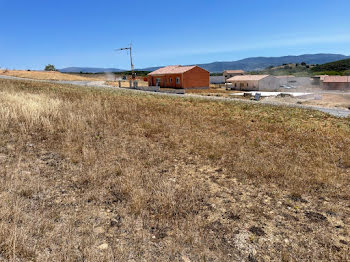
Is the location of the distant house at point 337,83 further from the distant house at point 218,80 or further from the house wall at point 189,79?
the house wall at point 189,79

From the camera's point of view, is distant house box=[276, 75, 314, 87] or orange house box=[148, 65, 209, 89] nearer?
orange house box=[148, 65, 209, 89]

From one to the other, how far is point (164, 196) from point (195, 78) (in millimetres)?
51171

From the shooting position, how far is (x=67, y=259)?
2.85m

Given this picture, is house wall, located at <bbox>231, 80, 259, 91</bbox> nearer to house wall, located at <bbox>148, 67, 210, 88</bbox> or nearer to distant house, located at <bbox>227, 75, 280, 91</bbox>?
distant house, located at <bbox>227, 75, 280, 91</bbox>

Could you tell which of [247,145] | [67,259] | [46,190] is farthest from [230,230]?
[247,145]

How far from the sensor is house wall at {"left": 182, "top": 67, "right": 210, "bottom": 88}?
170 feet

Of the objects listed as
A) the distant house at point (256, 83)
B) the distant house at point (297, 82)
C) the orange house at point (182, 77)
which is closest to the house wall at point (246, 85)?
the distant house at point (256, 83)

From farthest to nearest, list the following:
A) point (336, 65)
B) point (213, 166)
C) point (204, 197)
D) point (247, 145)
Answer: point (336, 65)
point (247, 145)
point (213, 166)
point (204, 197)

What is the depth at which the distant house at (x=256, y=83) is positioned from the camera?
221ft

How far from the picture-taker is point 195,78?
53625 mm

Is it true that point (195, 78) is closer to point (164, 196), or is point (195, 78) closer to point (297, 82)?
A: point (164, 196)

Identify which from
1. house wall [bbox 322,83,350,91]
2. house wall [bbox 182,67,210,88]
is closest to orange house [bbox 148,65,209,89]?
house wall [bbox 182,67,210,88]

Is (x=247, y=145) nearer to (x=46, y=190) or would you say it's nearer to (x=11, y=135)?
(x=46, y=190)

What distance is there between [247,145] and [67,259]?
7.01 metres
